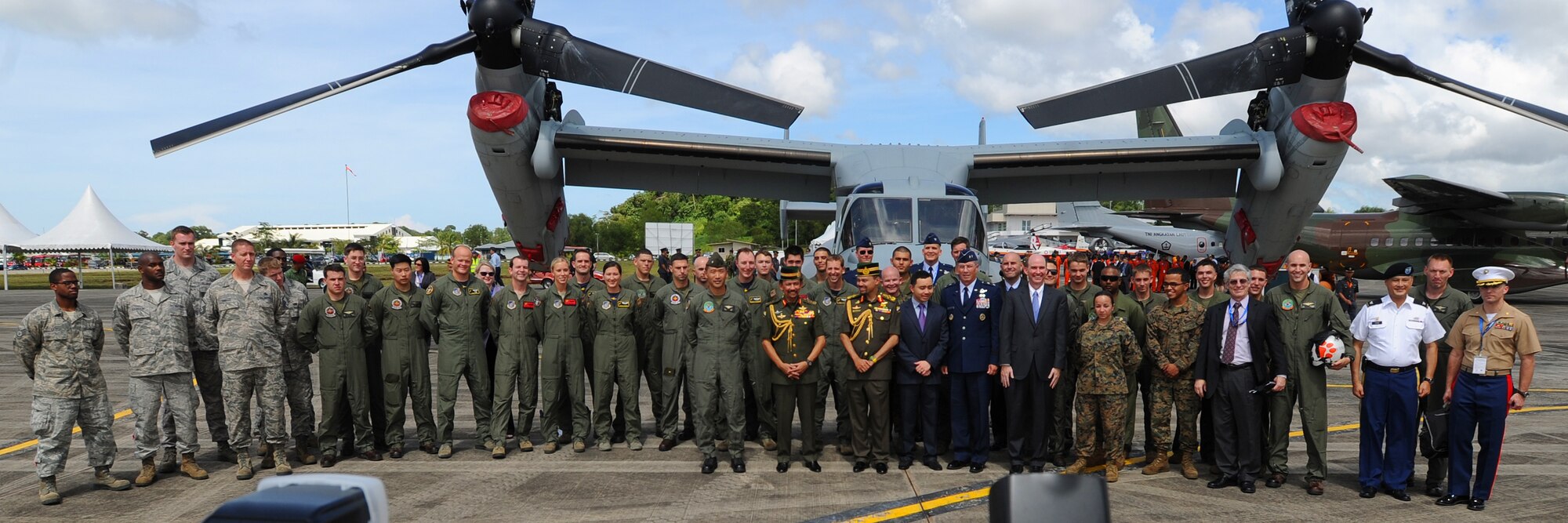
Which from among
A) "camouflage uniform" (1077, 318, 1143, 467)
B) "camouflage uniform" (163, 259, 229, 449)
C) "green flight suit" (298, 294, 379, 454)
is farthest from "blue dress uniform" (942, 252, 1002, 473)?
"camouflage uniform" (163, 259, 229, 449)

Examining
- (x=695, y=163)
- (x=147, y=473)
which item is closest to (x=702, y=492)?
(x=147, y=473)

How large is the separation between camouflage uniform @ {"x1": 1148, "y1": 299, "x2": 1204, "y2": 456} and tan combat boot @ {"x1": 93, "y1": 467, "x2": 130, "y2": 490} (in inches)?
263

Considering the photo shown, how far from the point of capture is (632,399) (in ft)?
21.6

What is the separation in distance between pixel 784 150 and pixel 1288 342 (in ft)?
26.4

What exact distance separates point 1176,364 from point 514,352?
15.2 feet

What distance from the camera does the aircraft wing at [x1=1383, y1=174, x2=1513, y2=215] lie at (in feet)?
62.0

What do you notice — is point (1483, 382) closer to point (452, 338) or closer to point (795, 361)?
point (795, 361)

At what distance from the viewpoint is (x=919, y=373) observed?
6.00 metres

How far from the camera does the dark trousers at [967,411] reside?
602 cm

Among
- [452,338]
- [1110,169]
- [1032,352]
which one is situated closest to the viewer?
[1032,352]

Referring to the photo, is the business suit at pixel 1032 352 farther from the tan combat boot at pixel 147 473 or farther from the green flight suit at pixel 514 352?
the tan combat boot at pixel 147 473

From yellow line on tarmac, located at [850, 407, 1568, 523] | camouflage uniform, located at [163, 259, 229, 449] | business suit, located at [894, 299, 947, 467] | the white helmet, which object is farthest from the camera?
business suit, located at [894, 299, 947, 467]

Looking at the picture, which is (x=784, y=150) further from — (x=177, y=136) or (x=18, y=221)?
(x=18, y=221)

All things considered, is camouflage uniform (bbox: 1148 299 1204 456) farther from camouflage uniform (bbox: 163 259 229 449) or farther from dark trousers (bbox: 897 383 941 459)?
camouflage uniform (bbox: 163 259 229 449)
